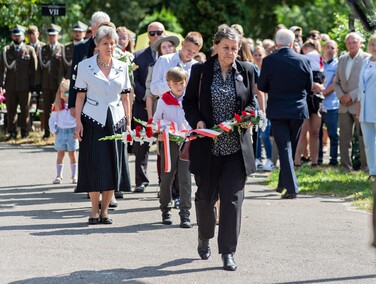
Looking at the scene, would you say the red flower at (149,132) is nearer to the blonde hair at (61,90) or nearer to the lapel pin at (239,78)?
the lapel pin at (239,78)

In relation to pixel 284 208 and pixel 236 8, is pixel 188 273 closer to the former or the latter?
pixel 284 208

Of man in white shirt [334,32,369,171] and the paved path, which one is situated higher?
man in white shirt [334,32,369,171]

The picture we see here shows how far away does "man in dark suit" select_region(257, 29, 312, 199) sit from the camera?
13.8 m

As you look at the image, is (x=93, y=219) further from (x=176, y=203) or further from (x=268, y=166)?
(x=268, y=166)

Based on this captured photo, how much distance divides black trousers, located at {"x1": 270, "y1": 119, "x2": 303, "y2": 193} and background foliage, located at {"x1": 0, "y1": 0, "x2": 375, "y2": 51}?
12328mm

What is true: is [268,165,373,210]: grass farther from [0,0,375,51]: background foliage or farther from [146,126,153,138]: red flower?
[0,0,375,51]: background foliage

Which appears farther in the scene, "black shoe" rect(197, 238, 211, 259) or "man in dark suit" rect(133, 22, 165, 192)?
"man in dark suit" rect(133, 22, 165, 192)

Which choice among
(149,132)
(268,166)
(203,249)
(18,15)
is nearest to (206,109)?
(149,132)

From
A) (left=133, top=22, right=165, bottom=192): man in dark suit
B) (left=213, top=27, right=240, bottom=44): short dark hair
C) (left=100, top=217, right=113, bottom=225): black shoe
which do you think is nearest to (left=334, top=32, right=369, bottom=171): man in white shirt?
(left=133, top=22, right=165, bottom=192): man in dark suit

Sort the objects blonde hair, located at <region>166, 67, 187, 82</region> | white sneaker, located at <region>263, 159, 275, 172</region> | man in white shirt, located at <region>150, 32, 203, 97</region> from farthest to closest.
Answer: white sneaker, located at <region>263, 159, 275, 172</region>
man in white shirt, located at <region>150, 32, 203, 97</region>
blonde hair, located at <region>166, 67, 187, 82</region>

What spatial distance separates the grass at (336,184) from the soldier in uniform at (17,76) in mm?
7389

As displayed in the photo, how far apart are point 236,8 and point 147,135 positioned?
2672 centimetres

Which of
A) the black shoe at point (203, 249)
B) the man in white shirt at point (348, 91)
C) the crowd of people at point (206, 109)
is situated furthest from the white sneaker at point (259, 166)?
the black shoe at point (203, 249)

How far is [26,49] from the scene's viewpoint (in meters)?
21.9
